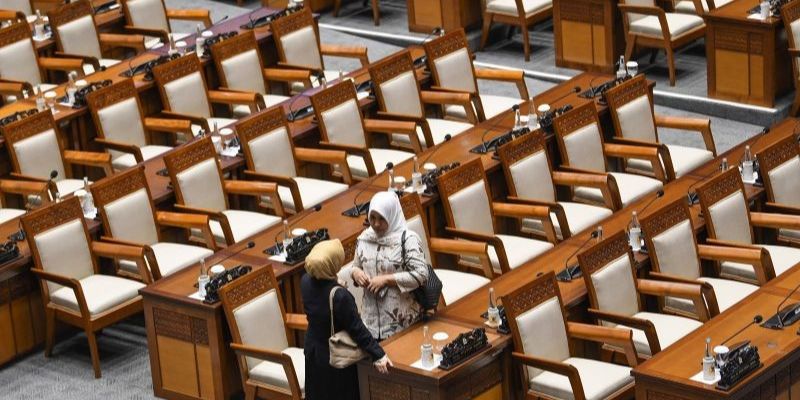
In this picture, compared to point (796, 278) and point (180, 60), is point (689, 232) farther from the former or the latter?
point (180, 60)

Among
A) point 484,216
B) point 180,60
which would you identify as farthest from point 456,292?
point 180,60

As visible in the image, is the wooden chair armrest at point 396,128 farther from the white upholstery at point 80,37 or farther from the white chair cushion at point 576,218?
the white upholstery at point 80,37

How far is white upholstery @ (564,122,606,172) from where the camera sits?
368 inches

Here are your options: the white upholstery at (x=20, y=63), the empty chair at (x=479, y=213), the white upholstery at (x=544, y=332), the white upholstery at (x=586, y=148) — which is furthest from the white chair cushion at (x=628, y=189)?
the white upholstery at (x=20, y=63)

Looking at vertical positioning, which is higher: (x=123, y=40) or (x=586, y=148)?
(x=123, y=40)

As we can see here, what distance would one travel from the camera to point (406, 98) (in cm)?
1022

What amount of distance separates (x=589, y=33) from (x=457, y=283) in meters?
3.54

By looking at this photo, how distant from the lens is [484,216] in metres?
8.76

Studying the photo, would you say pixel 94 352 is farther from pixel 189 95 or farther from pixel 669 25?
pixel 669 25

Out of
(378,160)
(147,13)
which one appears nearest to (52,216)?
(378,160)

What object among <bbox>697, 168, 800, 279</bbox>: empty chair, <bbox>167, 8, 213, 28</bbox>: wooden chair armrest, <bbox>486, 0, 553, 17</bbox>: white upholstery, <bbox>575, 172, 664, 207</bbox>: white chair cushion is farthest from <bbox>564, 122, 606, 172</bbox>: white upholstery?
<bbox>167, 8, 213, 28</bbox>: wooden chair armrest

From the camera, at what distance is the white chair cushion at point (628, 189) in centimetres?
921

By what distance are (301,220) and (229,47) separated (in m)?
2.31

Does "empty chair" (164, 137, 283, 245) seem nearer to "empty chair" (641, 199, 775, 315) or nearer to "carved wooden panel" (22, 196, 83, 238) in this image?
"carved wooden panel" (22, 196, 83, 238)
